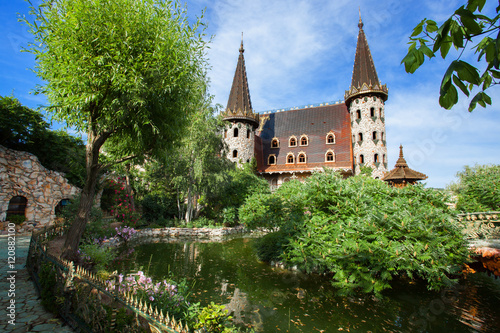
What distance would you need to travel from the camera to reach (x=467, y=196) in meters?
12.3

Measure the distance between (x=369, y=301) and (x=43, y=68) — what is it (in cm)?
1046

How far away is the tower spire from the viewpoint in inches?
1081

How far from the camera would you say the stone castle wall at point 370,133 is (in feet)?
86.9

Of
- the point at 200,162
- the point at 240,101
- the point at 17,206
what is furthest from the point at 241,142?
the point at 17,206

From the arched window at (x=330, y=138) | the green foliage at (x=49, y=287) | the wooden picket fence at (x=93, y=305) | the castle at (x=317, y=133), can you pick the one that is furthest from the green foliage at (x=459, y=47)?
the arched window at (x=330, y=138)

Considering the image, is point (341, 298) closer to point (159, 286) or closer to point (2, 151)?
point (159, 286)

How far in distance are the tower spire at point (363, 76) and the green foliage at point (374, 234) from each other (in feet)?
76.4

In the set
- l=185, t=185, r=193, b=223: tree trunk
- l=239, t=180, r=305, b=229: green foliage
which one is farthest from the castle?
l=239, t=180, r=305, b=229: green foliage

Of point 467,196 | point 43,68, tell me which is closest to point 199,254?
point 43,68

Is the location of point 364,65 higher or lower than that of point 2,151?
higher

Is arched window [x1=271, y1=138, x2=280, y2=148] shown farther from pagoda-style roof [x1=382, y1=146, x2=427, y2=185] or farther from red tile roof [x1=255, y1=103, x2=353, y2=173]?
pagoda-style roof [x1=382, y1=146, x2=427, y2=185]

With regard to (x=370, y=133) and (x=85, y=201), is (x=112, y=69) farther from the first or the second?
(x=370, y=133)

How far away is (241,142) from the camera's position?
97.8 feet

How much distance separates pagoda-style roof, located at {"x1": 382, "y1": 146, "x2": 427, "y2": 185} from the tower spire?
11.7 m
